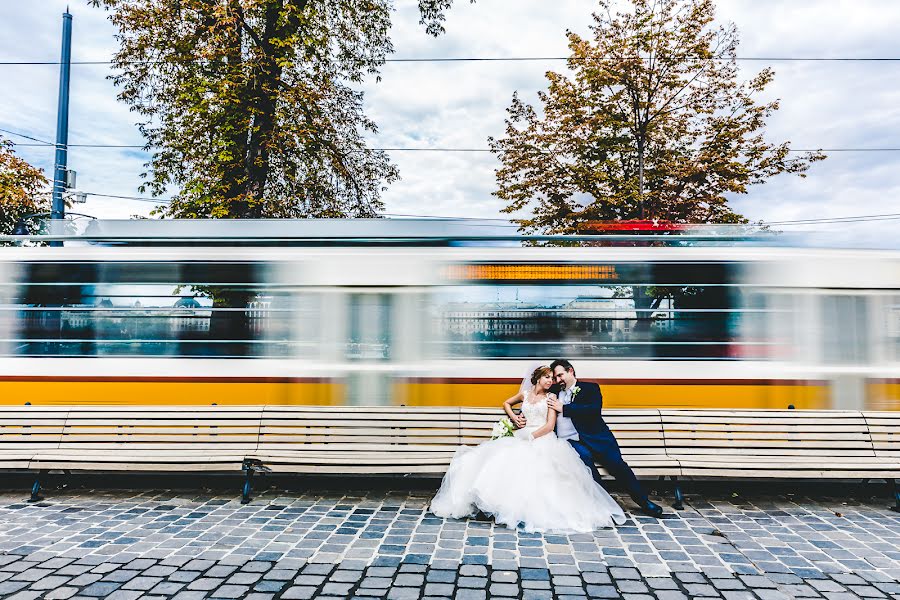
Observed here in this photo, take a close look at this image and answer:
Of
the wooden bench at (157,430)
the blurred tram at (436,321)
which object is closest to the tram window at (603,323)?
the blurred tram at (436,321)

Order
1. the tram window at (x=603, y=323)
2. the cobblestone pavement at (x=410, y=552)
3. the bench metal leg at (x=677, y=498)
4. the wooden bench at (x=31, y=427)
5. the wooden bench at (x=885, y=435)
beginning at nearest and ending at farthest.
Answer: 1. the cobblestone pavement at (x=410, y=552)
2. the bench metal leg at (x=677, y=498)
3. the wooden bench at (x=885, y=435)
4. the wooden bench at (x=31, y=427)
5. the tram window at (x=603, y=323)

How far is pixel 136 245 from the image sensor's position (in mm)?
7012

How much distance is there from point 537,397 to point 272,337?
3.10 metres

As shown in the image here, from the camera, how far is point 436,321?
6699 millimetres

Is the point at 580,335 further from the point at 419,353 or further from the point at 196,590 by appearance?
the point at 196,590

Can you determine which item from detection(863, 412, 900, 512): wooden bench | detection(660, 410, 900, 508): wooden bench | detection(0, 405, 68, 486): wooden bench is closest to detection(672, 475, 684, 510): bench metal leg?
detection(660, 410, 900, 508): wooden bench

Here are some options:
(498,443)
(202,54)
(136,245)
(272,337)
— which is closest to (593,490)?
(498,443)

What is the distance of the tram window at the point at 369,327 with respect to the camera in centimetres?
677

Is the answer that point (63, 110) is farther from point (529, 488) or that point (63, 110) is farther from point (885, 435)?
point (885, 435)

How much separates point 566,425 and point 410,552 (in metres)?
1.97

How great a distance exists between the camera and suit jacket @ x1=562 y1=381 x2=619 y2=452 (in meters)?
5.44

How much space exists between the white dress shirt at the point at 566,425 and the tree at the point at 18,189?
18.2m

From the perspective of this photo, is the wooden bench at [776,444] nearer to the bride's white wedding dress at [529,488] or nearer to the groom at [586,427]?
the groom at [586,427]

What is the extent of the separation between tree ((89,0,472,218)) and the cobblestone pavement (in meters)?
7.75
